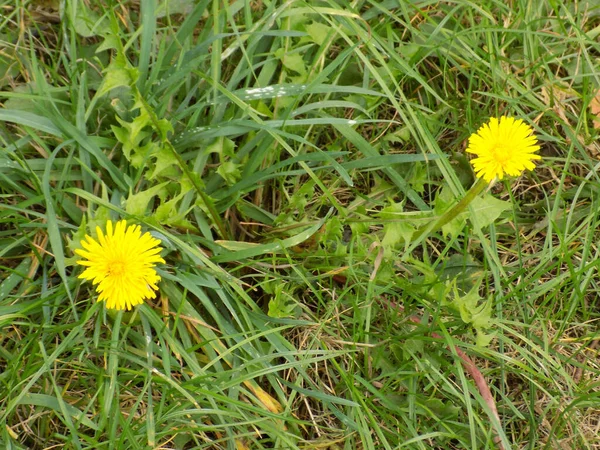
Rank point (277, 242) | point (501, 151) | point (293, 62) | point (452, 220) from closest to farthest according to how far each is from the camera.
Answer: point (501, 151)
point (452, 220)
point (277, 242)
point (293, 62)

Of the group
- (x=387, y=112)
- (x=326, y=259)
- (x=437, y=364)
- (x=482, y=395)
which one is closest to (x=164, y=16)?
(x=387, y=112)

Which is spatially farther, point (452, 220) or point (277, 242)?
point (277, 242)

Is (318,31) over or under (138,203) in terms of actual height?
→ over

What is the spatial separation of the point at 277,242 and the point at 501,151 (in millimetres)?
632

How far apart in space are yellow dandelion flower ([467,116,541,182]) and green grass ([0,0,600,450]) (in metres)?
0.20

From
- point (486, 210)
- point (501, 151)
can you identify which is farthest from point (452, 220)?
point (501, 151)

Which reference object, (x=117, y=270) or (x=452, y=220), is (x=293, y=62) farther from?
(x=117, y=270)

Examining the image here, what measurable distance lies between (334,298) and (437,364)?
1.08ft

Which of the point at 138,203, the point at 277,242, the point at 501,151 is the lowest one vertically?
the point at 277,242

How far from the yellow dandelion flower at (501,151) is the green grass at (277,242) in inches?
7.7

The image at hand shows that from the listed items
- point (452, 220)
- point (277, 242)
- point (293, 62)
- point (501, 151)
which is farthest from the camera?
point (293, 62)

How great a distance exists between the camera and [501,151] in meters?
1.48

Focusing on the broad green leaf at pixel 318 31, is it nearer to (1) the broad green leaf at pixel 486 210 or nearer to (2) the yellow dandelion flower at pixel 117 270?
(1) the broad green leaf at pixel 486 210

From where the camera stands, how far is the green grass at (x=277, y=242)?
175 centimetres
